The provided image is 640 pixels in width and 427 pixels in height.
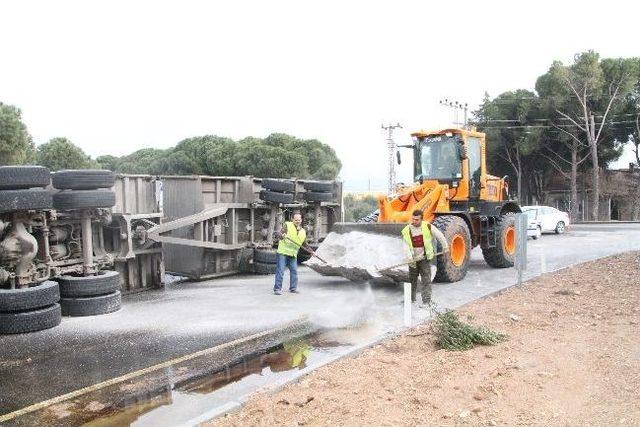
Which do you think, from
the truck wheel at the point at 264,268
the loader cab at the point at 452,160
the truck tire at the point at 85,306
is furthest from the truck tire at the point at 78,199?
the loader cab at the point at 452,160

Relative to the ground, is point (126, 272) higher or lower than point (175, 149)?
lower

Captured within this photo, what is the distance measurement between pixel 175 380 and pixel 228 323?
8.86 ft

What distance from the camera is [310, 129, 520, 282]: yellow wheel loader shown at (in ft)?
41.4

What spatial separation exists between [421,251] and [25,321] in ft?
20.4

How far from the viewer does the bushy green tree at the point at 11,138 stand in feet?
108

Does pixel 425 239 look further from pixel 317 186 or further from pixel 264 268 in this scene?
pixel 317 186

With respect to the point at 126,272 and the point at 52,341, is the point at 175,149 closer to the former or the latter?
the point at 126,272

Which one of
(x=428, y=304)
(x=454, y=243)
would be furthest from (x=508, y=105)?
(x=428, y=304)

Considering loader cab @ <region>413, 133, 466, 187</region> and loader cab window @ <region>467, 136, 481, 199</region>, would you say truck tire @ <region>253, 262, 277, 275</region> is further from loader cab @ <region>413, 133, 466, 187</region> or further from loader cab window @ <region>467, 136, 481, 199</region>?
loader cab window @ <region>467, 136, 481, 199</region>

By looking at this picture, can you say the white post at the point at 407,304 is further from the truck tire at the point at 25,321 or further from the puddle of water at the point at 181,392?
the truck tire at the point at 25,321

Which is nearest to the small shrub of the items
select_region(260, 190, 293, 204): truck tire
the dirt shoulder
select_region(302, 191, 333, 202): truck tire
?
the dirt shoulder

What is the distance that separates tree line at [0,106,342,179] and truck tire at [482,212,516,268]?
91.7 ft

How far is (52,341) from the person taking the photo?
8312 mm

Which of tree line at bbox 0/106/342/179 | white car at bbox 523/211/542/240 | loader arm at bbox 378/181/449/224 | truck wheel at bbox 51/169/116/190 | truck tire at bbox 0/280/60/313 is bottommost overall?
white car at bbox 523/211/542/240
